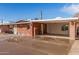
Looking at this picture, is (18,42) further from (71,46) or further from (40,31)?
(71,46)

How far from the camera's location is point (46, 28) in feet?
22.9

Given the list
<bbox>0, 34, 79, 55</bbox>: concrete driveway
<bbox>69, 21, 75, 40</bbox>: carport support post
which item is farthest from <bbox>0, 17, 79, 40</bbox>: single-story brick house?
<bbox>0, 34, 79, 55</bbox>: concrete driveway

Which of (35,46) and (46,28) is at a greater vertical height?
(46,28)

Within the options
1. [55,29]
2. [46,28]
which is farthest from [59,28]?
[46,28]

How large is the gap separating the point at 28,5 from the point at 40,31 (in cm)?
53

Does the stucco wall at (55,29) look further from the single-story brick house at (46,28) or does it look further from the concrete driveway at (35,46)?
the concrete driveway at (35,46)

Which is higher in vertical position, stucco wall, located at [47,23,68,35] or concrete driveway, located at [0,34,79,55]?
stucco wall, located at [47,23,68,35]

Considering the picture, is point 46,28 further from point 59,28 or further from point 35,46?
point 35,46

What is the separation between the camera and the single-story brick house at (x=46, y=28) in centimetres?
694

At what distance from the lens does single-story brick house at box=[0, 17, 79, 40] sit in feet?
22.8

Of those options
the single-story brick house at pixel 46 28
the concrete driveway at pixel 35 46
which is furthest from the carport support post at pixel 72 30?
the concrete driveway at pixel 35 46

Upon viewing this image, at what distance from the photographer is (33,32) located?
7.04 m

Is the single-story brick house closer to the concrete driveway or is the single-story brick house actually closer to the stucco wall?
the stucco wall

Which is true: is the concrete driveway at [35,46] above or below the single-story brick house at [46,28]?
below
